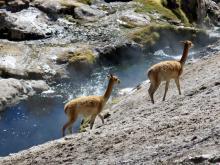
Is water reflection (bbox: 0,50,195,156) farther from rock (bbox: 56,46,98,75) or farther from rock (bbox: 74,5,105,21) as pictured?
rock (bbox: 74,5,105,21)

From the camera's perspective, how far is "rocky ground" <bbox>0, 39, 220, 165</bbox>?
1517 cm

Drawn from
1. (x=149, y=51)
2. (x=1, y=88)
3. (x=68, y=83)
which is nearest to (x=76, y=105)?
(x=1, y=88)

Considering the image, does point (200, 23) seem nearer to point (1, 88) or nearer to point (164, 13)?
point (164, 13)

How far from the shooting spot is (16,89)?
48.6 m

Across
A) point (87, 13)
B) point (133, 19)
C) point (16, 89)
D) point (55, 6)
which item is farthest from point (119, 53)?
point (16, 89)

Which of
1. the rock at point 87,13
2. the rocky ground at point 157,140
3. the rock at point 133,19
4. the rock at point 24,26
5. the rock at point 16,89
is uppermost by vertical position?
the rocky ground at point 157,140

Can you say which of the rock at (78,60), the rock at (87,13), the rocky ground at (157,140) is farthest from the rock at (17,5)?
the rocky ground at (157,140)

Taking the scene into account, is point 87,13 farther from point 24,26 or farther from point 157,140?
point 157,140

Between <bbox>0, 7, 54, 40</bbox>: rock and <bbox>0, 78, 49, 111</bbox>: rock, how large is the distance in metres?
11.7

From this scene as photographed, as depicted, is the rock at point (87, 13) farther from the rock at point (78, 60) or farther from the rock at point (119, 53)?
the rock at point (78, 60)

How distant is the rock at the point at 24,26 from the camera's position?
6150 cm

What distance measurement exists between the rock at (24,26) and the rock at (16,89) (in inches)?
462

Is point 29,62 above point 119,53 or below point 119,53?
below

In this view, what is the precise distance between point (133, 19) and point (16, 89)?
1020 inches
